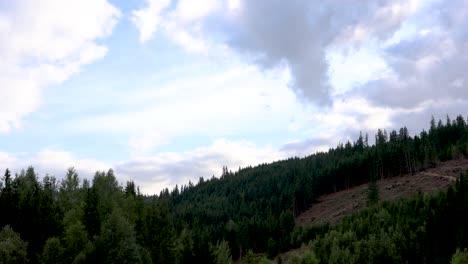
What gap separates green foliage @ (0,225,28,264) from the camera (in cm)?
5456

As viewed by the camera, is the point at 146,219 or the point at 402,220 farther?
the point at 402,220

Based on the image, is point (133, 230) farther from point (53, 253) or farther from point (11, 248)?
point (11, 248)

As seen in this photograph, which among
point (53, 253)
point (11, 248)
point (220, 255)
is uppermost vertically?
point (11, 248)

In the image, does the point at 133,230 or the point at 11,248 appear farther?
the point at 133,230

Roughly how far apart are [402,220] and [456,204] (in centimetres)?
3187

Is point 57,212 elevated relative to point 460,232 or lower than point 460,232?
elevated

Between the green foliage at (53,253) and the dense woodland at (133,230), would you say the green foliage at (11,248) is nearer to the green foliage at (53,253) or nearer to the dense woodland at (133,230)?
the dense woodland at (133,230)

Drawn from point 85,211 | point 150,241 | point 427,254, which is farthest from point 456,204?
point 85,211

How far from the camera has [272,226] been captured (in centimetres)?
19900

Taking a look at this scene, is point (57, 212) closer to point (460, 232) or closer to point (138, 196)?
point (138, 196)

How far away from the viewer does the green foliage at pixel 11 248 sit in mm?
54562

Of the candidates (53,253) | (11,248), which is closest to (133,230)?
(53,253)

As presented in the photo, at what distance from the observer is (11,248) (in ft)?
182

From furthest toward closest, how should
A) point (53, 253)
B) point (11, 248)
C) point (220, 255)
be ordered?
point (220, 255)
point (53, 253)
point (11, 248)
